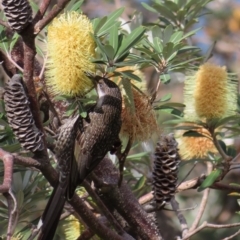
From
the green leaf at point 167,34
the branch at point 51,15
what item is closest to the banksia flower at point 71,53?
the branch at point 51,15

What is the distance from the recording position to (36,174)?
1.81 meters

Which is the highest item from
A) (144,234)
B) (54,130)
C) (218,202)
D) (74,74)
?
(74,74)

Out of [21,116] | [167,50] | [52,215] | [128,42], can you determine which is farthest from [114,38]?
[52,215]

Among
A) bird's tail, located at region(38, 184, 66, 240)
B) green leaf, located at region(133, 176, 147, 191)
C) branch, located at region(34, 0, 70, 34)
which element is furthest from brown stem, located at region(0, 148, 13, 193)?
green leaf, located at region(133, 176, 147, 191)

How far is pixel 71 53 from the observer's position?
56.3 inches

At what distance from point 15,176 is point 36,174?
10 centimetres

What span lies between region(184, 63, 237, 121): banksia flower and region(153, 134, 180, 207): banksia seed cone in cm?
9

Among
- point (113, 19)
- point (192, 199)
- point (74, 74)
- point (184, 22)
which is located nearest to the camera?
point (74, 74)

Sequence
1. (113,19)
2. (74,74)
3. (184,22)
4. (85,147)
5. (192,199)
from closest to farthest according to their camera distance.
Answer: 1. (74,74)
2. (113,19)
3. (85,147)
4. (184,22)
5. (192,199)

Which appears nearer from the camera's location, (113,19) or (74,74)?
(74,74)

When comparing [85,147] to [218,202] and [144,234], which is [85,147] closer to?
[144,234]

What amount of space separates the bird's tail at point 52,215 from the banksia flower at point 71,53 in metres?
0.31

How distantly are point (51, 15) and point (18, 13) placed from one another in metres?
0.06

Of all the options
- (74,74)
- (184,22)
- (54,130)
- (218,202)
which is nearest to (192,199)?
(218,202)
